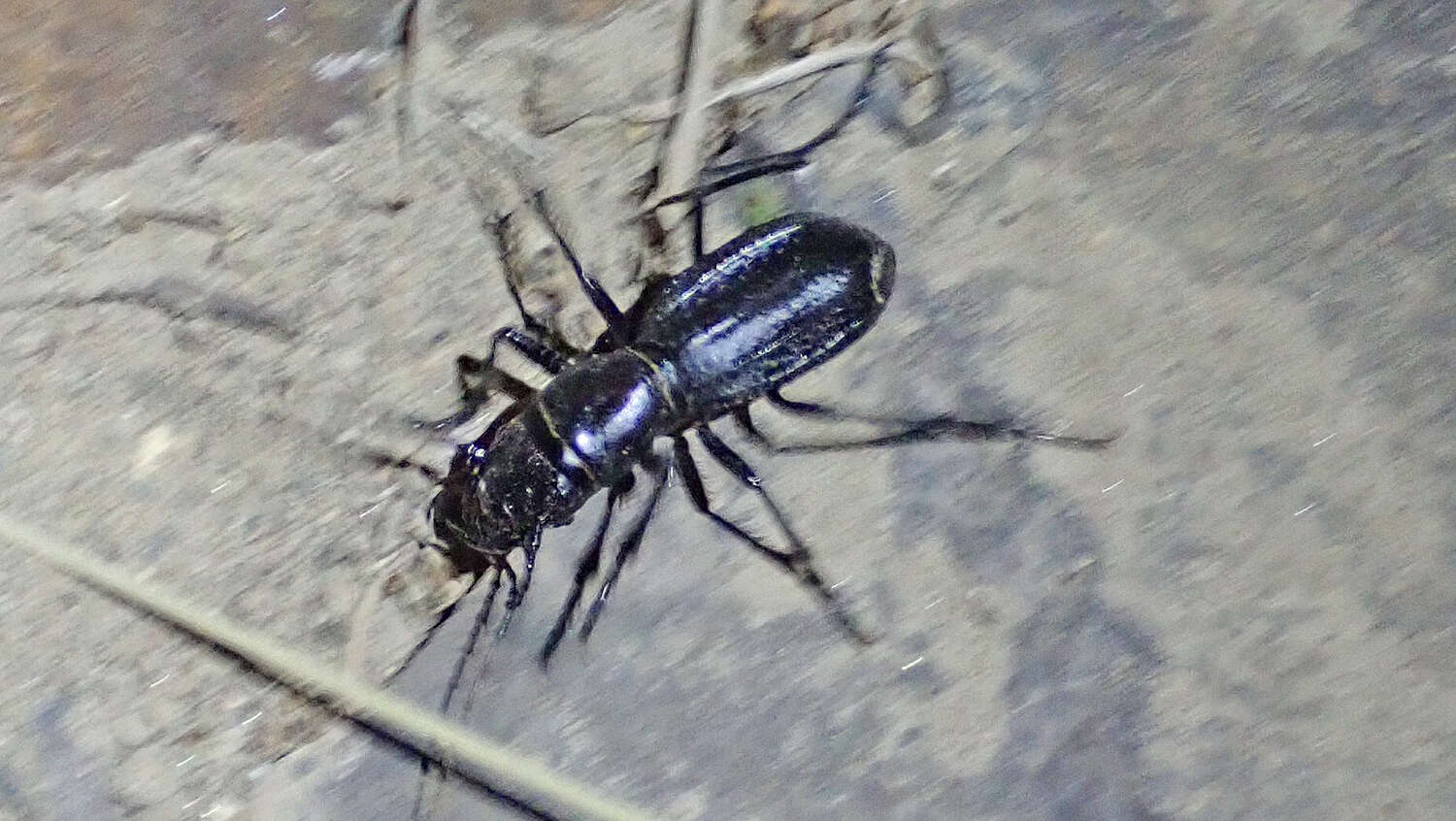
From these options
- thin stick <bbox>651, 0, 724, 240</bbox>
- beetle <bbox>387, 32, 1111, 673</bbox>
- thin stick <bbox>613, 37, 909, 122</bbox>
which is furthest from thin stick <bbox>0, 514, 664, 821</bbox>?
thin stick <bbox>613, 37, 909, 122</bbox>

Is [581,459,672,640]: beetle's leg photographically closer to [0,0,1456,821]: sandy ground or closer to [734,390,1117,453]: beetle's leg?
[0,0,1456,821]: sandy ground

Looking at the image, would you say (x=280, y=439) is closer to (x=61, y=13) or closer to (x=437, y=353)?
(x=437, y=353)

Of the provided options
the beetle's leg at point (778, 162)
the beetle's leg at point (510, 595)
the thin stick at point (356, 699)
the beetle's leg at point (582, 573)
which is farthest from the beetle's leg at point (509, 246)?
the thin stick at point (356, 699)

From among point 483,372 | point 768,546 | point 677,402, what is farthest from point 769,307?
point 483,372

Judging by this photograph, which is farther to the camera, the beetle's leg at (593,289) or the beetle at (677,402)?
the beetle's leg at (593,289)

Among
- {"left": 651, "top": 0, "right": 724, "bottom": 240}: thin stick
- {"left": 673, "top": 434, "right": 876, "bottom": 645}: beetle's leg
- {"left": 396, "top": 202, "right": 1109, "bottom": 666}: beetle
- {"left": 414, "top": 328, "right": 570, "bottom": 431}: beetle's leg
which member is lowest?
{"left": 673, "top": 434, "right": 876, "bottom": 645}: beetle's leg

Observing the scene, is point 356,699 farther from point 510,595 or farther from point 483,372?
point 483,372

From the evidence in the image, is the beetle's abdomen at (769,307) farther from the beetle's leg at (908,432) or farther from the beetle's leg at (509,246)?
the beetle's leg at (509,246)

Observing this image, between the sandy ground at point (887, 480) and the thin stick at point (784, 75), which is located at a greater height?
the thin stick at point (784, 75)
